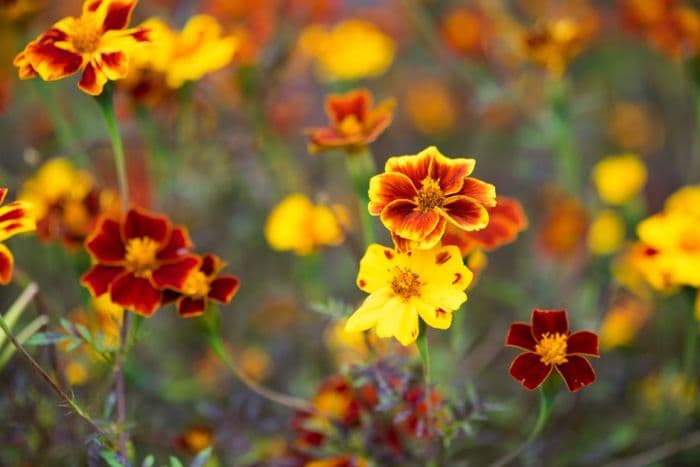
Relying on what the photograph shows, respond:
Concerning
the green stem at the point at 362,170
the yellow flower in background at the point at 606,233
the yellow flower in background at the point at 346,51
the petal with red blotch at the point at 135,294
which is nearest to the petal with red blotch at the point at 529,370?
the green stem at the point at 362,170

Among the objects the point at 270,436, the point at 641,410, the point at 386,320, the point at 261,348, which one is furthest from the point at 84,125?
the point at 641,410

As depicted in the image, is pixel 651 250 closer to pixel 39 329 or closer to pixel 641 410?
pixel 641 410

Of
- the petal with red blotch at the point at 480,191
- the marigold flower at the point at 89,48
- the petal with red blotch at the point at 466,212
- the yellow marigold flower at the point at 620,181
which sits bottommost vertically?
the petal with red blotch at the point at 466,212

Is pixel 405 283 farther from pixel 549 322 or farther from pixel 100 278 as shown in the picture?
pixel 100 278

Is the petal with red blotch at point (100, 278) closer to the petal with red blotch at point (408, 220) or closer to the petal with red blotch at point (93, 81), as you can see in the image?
the petal with red blotch at point (93, 81)

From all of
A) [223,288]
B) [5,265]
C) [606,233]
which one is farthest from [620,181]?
[5,265]

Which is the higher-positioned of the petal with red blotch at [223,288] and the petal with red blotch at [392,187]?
the petal with red blotch at [392,187]

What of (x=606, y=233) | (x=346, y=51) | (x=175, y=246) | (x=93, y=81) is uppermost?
(x=346, y=51)
